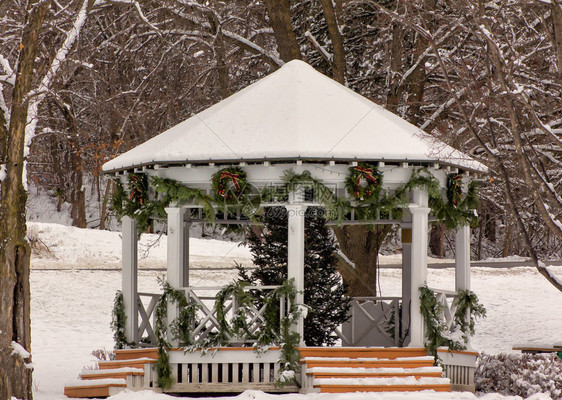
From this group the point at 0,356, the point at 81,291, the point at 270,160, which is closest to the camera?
the point at 0,356

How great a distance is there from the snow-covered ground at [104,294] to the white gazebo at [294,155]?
8.70 ft

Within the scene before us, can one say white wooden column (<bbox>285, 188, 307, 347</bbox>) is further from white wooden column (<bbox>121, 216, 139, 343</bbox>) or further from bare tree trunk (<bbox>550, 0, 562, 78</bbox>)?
bare tree trunk (<bbox>550, 0, 562, 78</bbox>)

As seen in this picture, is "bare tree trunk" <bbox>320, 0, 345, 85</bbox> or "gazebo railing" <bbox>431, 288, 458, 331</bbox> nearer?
"gazebo railing" <bbox>431, 288, 458, 331</bbox>

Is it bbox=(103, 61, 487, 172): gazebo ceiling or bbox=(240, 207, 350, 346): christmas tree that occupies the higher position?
bbox=(103, 61, 487, 172): gazebo ceiling

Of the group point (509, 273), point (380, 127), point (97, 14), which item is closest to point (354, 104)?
point (380, 127)

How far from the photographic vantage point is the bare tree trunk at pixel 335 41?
747 inches

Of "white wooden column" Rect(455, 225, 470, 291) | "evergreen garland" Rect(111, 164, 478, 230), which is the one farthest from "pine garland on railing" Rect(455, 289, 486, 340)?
"evergreen garland" Rect(111, 164, 478, 230)

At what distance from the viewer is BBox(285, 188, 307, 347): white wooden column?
11.9m

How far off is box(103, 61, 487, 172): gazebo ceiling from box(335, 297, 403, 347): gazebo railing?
333cm

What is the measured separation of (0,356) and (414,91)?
11.8 meters

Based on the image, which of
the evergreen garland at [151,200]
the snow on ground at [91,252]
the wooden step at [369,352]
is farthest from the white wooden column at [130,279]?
the snow on ground at [91,252]

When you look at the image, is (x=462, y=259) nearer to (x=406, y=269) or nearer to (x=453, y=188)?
(x=453, y=188)

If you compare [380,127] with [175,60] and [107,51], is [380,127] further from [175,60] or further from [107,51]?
[107,51]

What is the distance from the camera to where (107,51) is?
74.7ft
